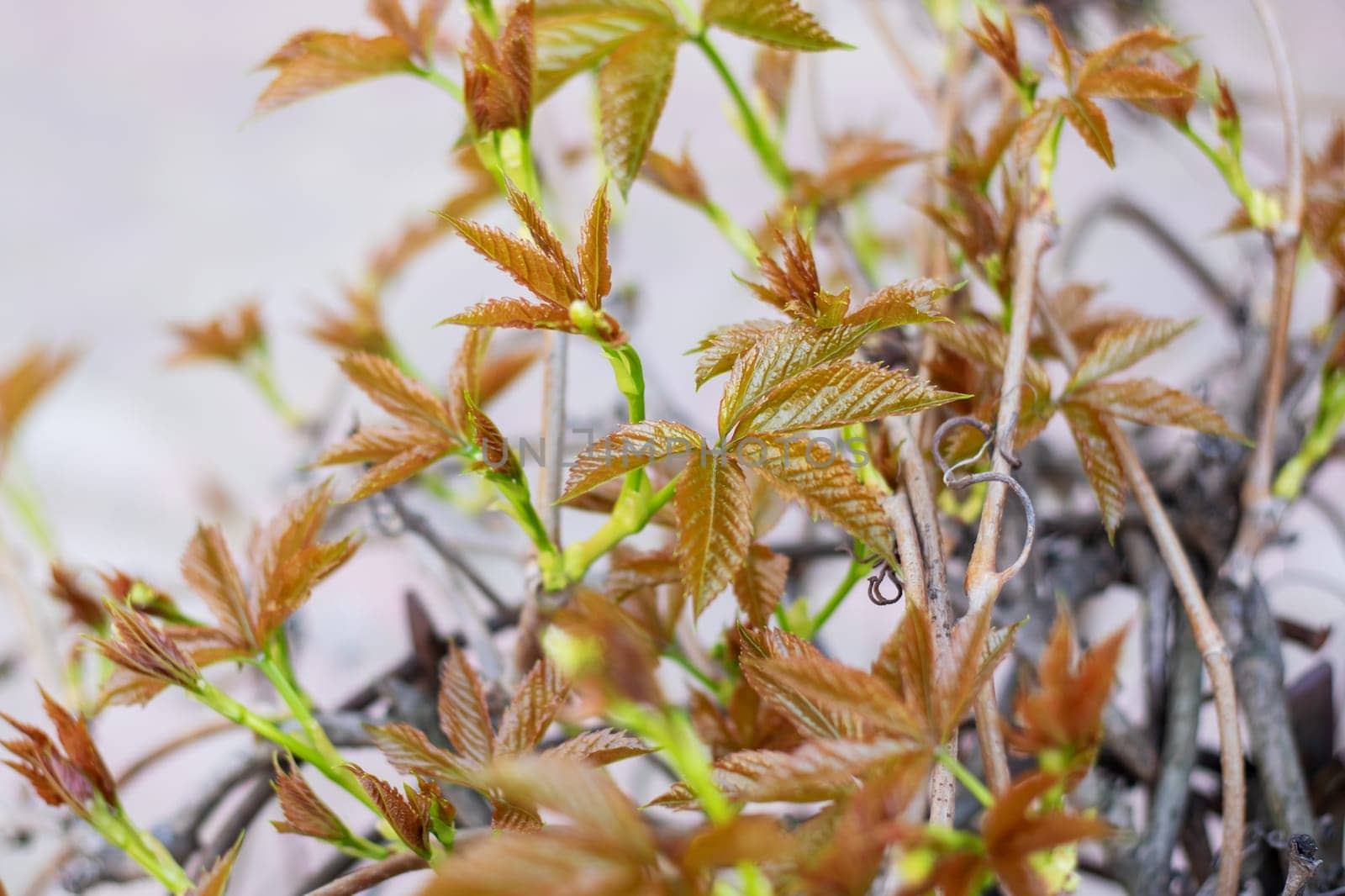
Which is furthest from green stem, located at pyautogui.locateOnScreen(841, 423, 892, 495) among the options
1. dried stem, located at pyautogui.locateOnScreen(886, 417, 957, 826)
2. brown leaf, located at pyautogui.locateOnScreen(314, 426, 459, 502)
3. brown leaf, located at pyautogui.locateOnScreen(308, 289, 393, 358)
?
brown leaf, located at pyautogui.locateOnScreen(308, 289, 393, 358)

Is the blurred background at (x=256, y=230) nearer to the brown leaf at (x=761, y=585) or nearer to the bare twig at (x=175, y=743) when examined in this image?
the bare twig at (x=175, y=743)

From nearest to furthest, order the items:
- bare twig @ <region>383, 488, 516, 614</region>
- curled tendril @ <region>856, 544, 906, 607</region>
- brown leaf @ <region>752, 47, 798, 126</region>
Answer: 1. curled tendril @ <region>856, 544, 906, 607</region>
2. bare twig @ <region>383, 488, 516, 614</region>
3. brown leaf @ <region>752, 47, 798, 126</region>

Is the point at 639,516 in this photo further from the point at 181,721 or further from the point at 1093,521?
the point at 181,721

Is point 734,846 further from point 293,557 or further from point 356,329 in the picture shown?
point 356,329

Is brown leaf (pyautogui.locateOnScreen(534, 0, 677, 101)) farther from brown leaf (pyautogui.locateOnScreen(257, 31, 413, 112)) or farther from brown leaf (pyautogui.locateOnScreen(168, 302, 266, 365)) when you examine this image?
brown leaf (pyautogui.locateOnScreen(168, 302, 266, 365))

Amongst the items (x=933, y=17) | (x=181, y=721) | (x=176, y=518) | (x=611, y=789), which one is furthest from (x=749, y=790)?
(x=176, y=518)

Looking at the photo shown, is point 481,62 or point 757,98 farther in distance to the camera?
point 757,98
